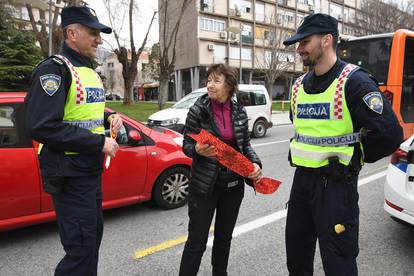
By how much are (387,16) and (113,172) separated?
2875cm

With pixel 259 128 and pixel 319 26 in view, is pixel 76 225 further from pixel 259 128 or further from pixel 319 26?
pixel 259 128

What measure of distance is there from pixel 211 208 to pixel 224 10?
4088 cm

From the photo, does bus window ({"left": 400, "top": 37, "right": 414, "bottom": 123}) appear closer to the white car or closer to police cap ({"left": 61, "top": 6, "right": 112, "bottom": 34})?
the white car

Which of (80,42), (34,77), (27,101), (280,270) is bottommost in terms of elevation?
(280,270)

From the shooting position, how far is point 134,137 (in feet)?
13.1

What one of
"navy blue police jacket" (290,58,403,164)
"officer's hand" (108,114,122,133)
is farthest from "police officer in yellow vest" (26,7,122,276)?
"navy blue police jacket" (290,58,403,164)

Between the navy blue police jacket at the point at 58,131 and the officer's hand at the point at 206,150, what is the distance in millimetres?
597

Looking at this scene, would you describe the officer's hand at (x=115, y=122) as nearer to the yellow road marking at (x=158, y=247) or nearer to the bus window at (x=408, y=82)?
the yellow road marking at (x=158, y=247)

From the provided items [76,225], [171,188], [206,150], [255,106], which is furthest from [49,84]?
[255,106]

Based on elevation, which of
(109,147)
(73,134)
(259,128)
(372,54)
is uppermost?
(372,54)

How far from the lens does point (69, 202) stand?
2.01 meters

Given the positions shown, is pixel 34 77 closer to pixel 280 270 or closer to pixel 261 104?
pixel 280 270

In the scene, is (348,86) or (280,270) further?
(280,270)

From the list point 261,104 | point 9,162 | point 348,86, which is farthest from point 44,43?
point 348,86
